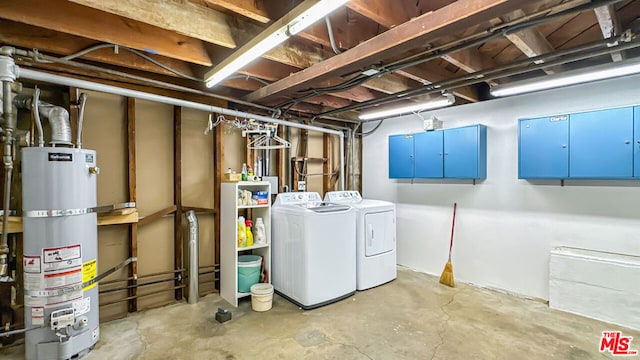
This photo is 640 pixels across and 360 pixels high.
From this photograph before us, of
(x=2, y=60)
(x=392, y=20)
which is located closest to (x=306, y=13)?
(x=392, y=20)

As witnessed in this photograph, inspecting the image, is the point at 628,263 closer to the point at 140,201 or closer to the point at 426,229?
the point at 426,229

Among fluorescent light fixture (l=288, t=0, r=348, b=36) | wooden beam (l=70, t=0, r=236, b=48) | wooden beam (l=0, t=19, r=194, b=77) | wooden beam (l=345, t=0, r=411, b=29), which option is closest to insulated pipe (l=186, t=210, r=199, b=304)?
wooden beam (l=0, t=19, r=194, b=77)

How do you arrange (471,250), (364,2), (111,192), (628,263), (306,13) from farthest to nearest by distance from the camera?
(471,250), (111,192), (628,263), (364,2), (306,13)

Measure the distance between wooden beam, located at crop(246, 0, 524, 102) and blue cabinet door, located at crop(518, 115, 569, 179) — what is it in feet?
6.67

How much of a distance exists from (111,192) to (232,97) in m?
1.65

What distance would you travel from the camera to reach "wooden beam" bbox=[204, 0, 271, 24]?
176 cm

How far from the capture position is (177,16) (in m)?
2.03

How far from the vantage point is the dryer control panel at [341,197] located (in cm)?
424

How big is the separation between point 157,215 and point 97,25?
5.99 ft

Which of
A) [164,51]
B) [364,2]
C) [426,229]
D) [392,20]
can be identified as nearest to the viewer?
[364,2]

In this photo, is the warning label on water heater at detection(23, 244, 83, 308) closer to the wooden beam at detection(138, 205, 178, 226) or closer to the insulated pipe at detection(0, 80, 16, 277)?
the insulated pipe at detection(0, 80, 16, 277)

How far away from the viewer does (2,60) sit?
6.71 feet

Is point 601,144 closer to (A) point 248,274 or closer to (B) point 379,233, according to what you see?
(B) point 379,233

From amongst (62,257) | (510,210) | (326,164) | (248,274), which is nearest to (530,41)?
(510,210)
